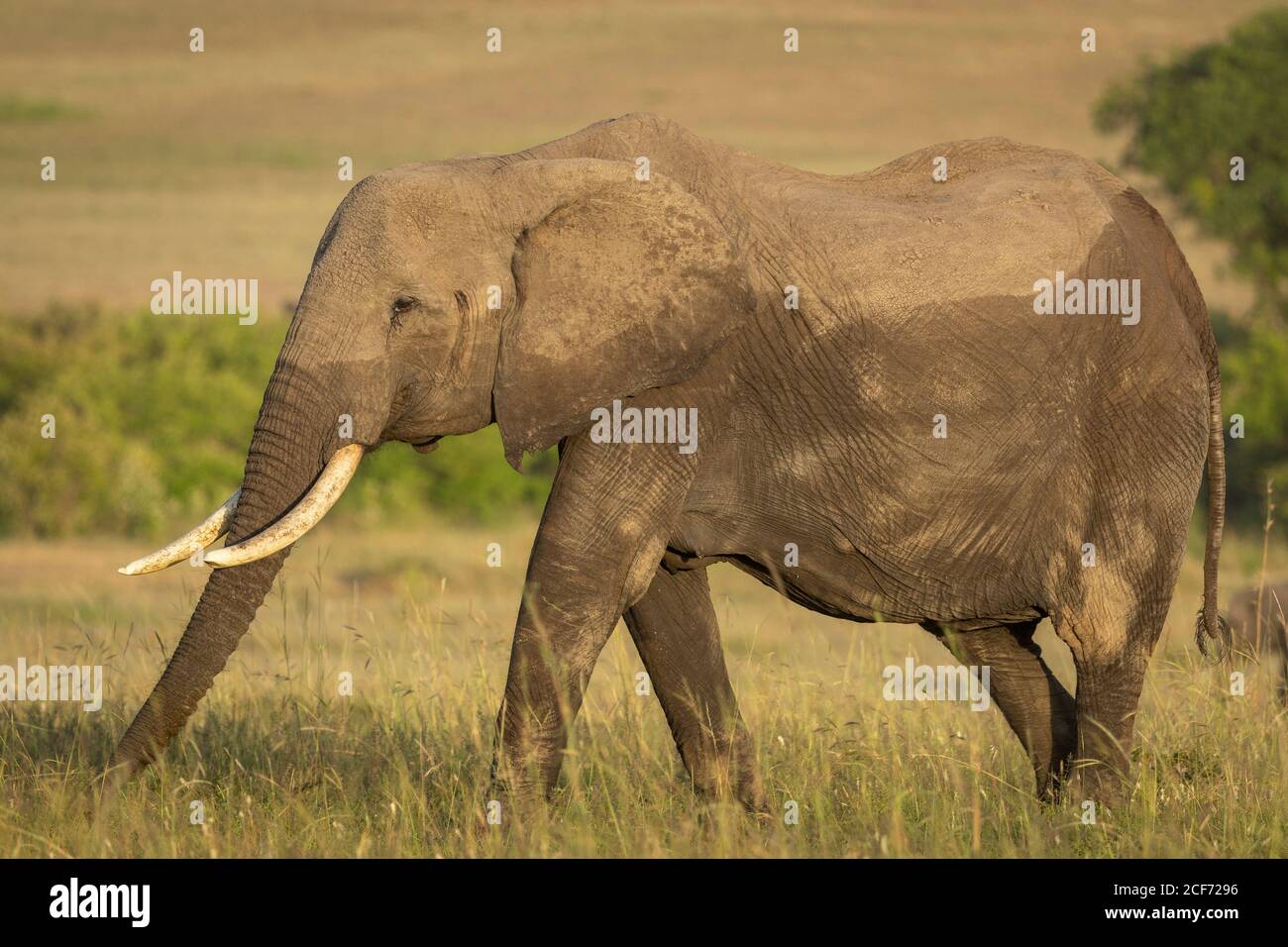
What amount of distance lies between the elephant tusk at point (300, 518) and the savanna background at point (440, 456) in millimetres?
955

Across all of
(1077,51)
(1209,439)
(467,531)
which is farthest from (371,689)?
(1077,51)

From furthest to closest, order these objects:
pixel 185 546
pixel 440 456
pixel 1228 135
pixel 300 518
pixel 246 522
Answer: pixel 1228 135 → pixel 440 456 → pixel 246 522 → pixel 300 518 → pixel 185 546

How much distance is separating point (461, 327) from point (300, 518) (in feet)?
2.91

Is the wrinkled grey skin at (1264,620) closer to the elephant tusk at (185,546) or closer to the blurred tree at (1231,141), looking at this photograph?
the elephant tusk at (185,546)

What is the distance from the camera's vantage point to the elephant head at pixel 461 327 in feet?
21.2

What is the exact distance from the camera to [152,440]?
24.9m

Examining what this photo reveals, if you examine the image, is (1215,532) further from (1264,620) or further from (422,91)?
(422,91)

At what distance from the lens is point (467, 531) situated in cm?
2373

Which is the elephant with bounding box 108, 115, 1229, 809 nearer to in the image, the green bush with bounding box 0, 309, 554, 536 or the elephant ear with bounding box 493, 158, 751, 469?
the elephant ear with bounding box 493, 158, 751, 469

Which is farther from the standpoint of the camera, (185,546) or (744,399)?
(744,399)

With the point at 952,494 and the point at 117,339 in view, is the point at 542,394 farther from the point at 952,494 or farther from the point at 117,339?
the point at 117,339

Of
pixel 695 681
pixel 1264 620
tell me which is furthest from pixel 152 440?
pixel 695 681

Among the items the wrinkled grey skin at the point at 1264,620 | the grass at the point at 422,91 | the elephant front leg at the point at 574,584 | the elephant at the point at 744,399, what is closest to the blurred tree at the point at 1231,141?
the wrinkled grey skin at the point at 1264,620

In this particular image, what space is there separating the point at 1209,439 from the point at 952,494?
1210mm
